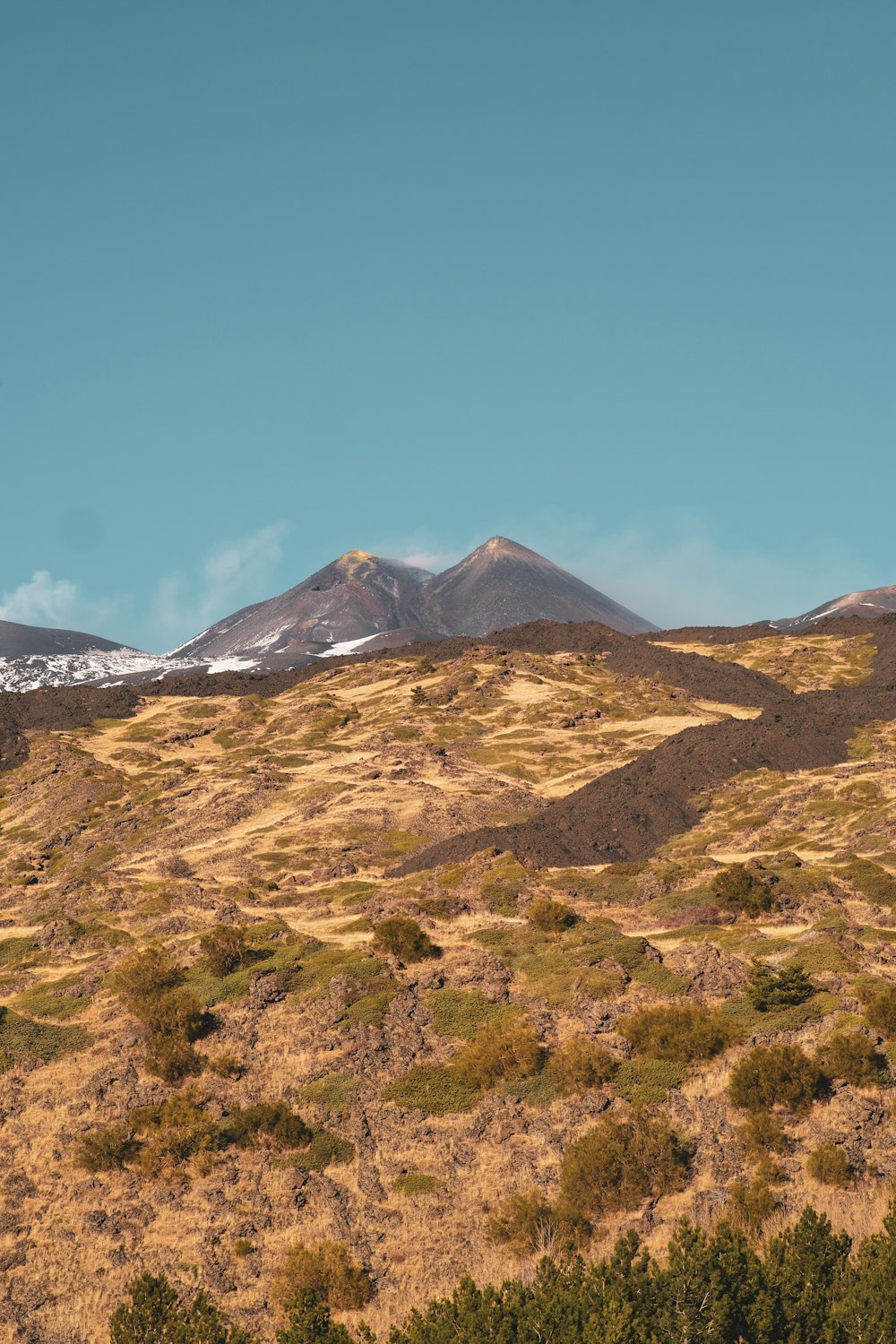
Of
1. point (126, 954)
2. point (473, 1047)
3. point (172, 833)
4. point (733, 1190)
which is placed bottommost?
point (733, 1190)

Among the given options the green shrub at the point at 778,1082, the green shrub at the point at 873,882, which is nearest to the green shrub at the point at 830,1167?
the green shrub at the point at 778,1082

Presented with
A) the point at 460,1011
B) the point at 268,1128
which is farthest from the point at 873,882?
the point at 268,1128

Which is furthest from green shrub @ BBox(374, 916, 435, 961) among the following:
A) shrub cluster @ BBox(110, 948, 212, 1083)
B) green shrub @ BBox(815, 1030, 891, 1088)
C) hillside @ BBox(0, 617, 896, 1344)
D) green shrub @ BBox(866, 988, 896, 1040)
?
green shrub @ BBox(866, 988, 896, 1040)

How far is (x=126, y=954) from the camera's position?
170ft

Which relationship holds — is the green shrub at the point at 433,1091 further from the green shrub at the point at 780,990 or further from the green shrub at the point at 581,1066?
the green shrub at the point at 780,990

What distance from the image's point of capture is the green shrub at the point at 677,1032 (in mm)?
37531

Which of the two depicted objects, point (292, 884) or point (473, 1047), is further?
point (292, 884)

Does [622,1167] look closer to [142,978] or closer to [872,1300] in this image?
[872,1300]

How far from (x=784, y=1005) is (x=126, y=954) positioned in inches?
1071

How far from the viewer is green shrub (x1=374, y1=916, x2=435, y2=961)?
46.8 metres

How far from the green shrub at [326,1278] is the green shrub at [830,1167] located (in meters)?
11.6

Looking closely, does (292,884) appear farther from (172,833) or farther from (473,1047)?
(473,1047)

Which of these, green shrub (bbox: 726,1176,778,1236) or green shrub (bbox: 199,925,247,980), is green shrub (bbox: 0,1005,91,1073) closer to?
green shrub (bbox: 199,925,247,980)

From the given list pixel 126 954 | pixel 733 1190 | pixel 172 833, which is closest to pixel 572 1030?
pixel 733 1190
